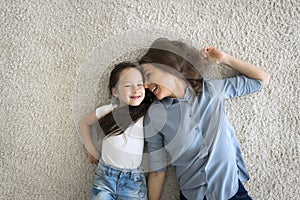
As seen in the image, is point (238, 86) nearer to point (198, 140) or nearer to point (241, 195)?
point (198, 140)

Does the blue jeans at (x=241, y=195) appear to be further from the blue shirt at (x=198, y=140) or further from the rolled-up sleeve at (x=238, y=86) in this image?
the rolled-up sleeve at (x=238, y=86)

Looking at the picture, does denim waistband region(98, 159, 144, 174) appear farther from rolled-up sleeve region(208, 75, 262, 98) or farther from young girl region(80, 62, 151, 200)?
rolled-up sleeve region(208, 75, 262, 98)

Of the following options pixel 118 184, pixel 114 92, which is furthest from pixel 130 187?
pixel 114 92

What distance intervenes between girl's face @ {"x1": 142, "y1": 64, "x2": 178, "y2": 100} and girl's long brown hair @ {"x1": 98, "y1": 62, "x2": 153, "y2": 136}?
0.06ft

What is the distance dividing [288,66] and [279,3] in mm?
183

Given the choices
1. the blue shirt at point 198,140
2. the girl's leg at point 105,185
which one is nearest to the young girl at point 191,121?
the blue shirt at point 198,140

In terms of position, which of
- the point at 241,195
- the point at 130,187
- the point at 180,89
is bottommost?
the point at 241,195

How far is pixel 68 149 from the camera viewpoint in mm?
978

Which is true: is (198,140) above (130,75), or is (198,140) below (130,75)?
below

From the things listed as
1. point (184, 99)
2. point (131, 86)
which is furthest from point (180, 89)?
point (131, 86)

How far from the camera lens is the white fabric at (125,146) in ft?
2.92

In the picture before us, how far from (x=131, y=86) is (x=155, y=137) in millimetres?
161

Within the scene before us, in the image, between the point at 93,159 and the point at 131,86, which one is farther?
the point at 93,159

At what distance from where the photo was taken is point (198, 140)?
2.87 feet
